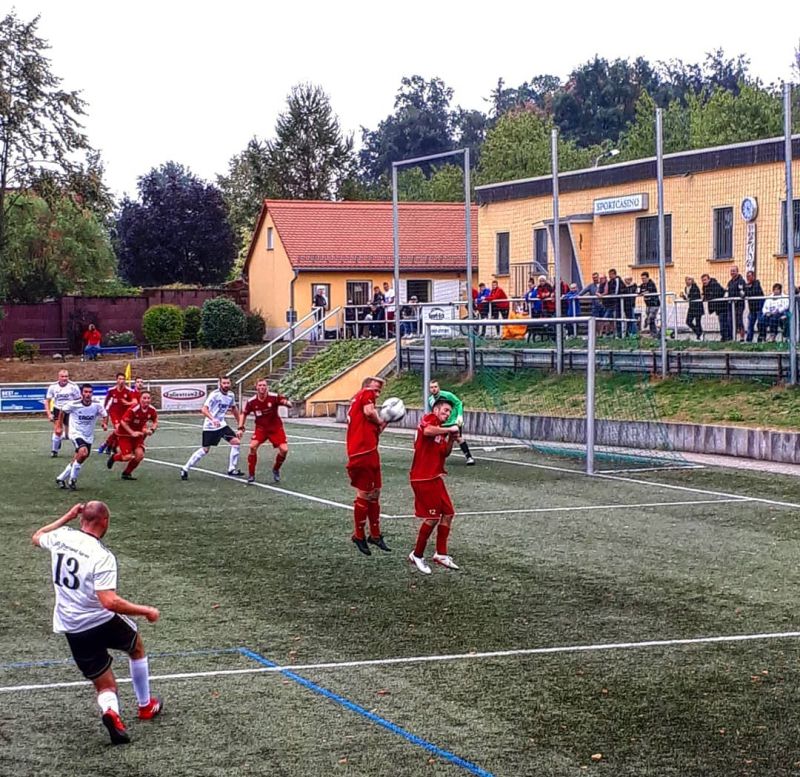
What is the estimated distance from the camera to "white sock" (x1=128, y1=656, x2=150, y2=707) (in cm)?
948

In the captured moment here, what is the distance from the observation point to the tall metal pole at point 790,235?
88.5 ft

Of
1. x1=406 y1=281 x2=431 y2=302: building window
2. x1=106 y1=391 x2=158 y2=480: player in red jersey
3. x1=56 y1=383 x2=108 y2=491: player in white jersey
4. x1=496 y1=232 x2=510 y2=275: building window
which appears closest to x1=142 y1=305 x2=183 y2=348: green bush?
x1=406 y1=281 x2=431 y2=302: building window

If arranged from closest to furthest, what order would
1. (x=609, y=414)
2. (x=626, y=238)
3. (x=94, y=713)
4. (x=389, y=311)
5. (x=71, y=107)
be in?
(x=94, y=713), (x=609, y=414), (x=626, y=238), (x=389, y=311), (x=71, y=107)

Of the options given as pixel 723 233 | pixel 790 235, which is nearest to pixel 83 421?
pixel 790 235

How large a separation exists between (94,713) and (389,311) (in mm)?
38187

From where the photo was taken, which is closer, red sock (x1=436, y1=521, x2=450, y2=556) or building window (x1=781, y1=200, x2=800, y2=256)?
red sock (x1=436, y1=521, x2=450, y2=556)

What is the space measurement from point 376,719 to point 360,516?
7092mm

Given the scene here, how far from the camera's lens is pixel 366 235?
60.2 metres

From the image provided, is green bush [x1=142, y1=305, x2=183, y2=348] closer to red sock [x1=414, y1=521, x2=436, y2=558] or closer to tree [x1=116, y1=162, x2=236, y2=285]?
tree [x1=116, y1=162, x2=236, y2=285]

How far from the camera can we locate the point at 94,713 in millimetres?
9820

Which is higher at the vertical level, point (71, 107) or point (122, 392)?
point (71, 107)

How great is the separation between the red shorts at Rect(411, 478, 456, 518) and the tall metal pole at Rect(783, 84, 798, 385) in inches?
555

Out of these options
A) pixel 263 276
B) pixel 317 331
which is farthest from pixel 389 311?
pixel 263 276

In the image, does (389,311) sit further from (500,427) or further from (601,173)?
(500,427)
